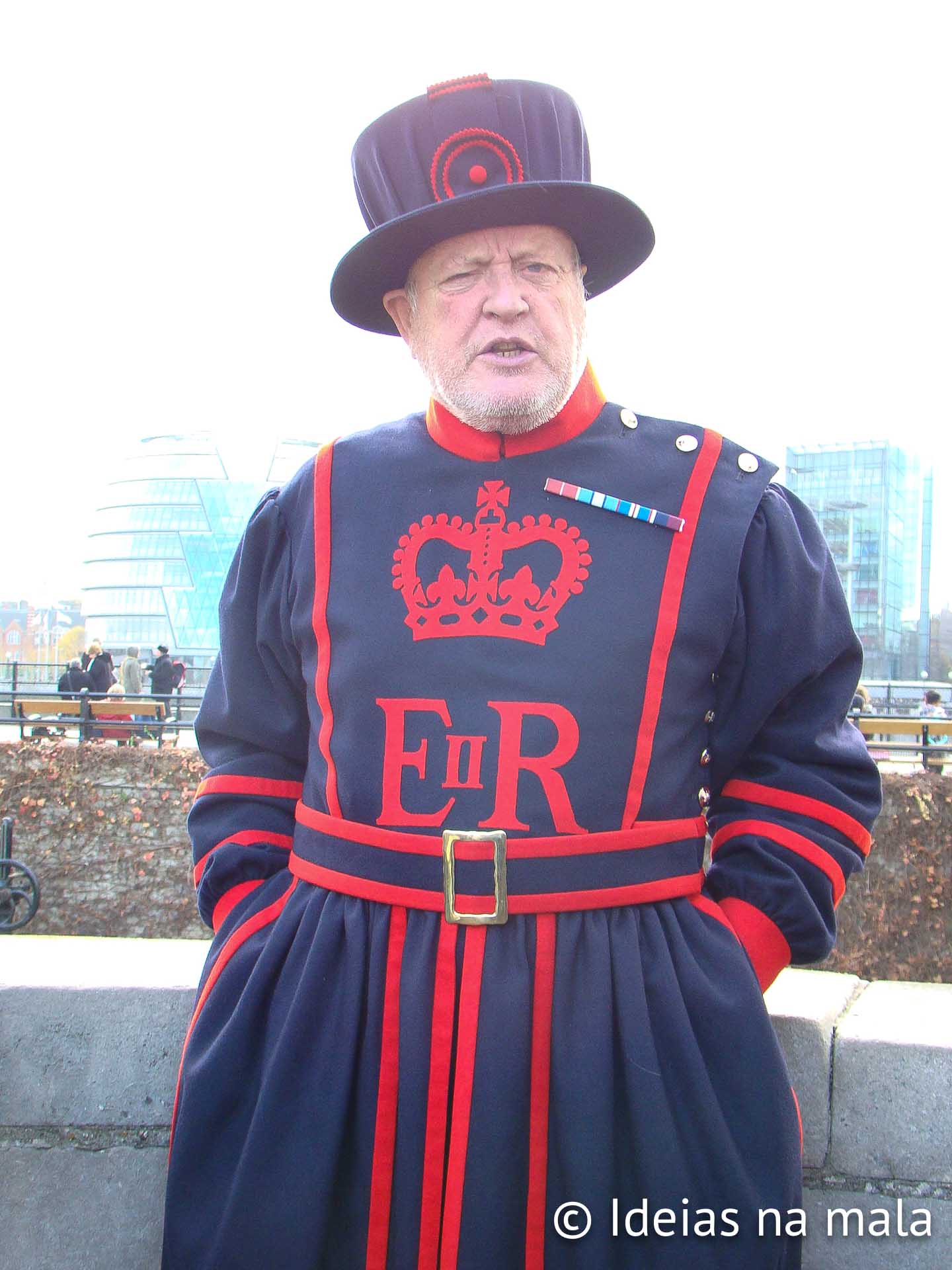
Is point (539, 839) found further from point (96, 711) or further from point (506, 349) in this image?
point (96, 711)

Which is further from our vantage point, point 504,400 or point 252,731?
point 252,731

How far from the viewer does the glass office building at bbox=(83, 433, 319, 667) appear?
213 ft

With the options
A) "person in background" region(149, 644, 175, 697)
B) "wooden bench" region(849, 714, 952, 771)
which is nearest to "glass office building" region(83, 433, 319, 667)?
"person in background" region(149, 644, 175, 697)

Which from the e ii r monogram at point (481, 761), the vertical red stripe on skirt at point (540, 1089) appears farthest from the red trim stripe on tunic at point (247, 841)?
the vertical red stripe on skirt at point (540, 1089)

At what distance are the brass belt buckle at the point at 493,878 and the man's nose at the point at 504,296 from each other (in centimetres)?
80

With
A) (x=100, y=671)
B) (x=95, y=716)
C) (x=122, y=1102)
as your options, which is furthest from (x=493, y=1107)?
(x=100, y=671)

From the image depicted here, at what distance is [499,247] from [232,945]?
119 cm

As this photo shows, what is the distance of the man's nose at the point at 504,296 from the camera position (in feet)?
5.64

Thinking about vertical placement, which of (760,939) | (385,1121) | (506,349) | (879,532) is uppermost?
(879,532)

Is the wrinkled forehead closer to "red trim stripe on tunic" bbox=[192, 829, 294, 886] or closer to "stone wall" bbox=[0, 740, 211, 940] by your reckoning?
"red trim stripe on tunic" bbox=[192, 829, 294, 886]

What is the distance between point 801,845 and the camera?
1.67 m

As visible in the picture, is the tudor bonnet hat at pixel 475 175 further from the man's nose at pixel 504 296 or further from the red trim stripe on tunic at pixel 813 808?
the red trim stripe on tunic at pixel 813 808

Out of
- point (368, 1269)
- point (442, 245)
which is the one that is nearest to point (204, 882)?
point (368, 1269)

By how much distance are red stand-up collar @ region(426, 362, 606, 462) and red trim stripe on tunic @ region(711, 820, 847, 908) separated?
690 millimetres
